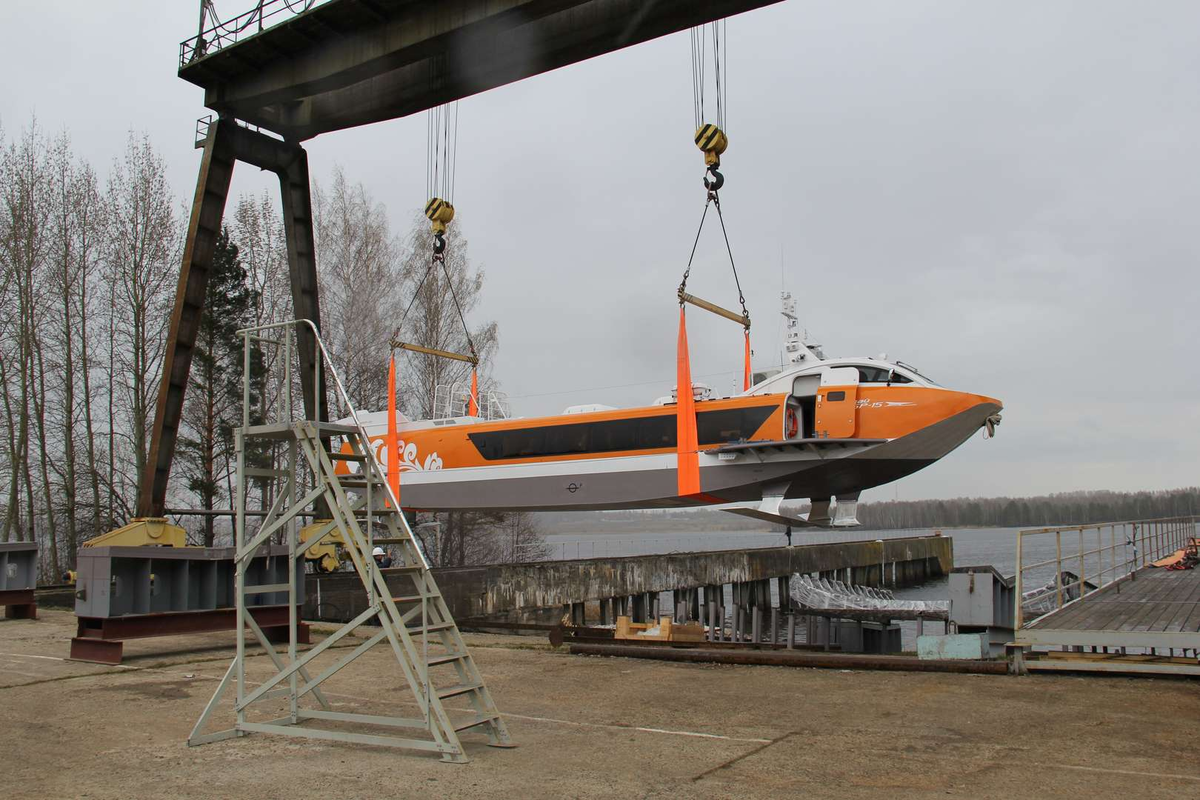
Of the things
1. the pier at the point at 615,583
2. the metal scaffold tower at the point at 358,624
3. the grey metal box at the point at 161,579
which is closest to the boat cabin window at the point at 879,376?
the pier at the point at 615,583

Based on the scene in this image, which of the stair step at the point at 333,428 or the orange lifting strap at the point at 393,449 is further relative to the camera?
the orange lifting strap at the point at 393,449

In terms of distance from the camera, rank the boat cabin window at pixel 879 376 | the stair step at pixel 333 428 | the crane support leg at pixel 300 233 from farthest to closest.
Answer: the crane support leg at pixel 300 233 → the boat cabin window at pixel 879 376 → the stair step at pixel 333 428

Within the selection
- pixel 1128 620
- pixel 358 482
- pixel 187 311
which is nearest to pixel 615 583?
pixel 187 311

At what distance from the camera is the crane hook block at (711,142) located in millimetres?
12973

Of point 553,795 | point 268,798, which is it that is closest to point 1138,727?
point 553,795

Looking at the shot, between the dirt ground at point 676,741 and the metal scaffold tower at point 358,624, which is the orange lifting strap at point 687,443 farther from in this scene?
the metal scaffold tower at point 358,624

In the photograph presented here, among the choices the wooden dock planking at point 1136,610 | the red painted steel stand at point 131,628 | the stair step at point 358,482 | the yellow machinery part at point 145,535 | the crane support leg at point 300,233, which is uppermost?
the crane support leg at point 300,233

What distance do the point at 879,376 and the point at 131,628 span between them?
11385mm

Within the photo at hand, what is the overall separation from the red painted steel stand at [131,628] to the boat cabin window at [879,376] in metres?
9.50

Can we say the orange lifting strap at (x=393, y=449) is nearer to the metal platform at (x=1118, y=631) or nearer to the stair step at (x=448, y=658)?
the metal platform at (x=1118, y=631)

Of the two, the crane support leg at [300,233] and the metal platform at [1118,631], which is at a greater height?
the crane support leg at [300,233]

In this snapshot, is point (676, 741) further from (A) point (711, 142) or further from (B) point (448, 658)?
(A) point (711, 142)

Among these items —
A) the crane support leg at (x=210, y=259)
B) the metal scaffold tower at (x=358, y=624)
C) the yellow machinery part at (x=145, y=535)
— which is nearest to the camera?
the metal scaffold tower at (x=358, y=624)

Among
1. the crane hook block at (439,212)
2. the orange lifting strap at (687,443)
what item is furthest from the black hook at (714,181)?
the crane hook block at (439,212)
